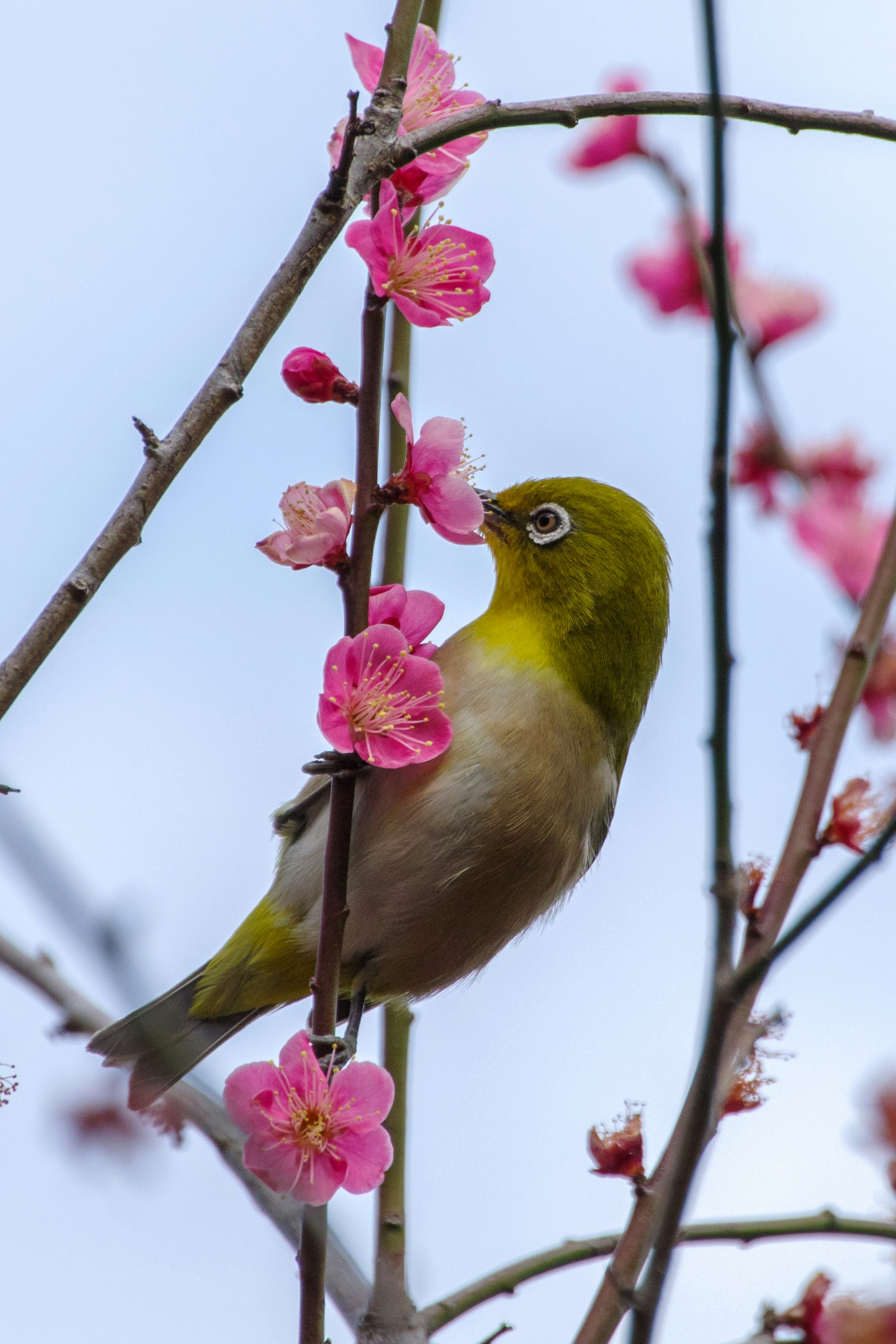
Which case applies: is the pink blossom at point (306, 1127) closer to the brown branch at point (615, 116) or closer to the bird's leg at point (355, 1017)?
the bird's leg at point (355, 1017)

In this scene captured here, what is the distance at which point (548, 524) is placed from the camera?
16.3ft

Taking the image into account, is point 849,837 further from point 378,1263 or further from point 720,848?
point 378,1263

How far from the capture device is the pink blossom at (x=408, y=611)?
312 centimetres

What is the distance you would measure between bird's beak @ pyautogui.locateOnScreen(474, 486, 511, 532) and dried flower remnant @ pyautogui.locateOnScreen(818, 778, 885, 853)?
8.20 ft

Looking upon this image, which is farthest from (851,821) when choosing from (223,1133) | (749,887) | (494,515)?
(494,515)

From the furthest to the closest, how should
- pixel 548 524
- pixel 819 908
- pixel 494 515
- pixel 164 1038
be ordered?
pixel 494 515, pixel 548 524, pixel 164 1038, pixel 819 908

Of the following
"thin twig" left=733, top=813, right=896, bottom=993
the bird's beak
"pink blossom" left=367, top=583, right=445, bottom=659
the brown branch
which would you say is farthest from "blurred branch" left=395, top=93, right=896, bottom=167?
the bird's beak

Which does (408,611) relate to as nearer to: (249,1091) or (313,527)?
(313,527)

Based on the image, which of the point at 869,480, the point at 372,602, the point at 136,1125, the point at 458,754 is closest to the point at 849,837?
the point at 372,602

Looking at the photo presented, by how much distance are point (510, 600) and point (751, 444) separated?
3.58 ft

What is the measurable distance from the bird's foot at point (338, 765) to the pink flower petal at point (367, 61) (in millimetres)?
1619

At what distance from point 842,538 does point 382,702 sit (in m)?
1.46

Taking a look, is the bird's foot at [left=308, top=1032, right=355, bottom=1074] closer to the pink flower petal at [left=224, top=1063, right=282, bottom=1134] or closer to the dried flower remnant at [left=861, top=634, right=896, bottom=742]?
the pink flower petal at [left=224, top=1063, right=282, bottom=1134]

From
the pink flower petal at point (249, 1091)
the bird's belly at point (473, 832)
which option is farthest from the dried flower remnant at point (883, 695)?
the pink flower petal at point (249, 1091)
